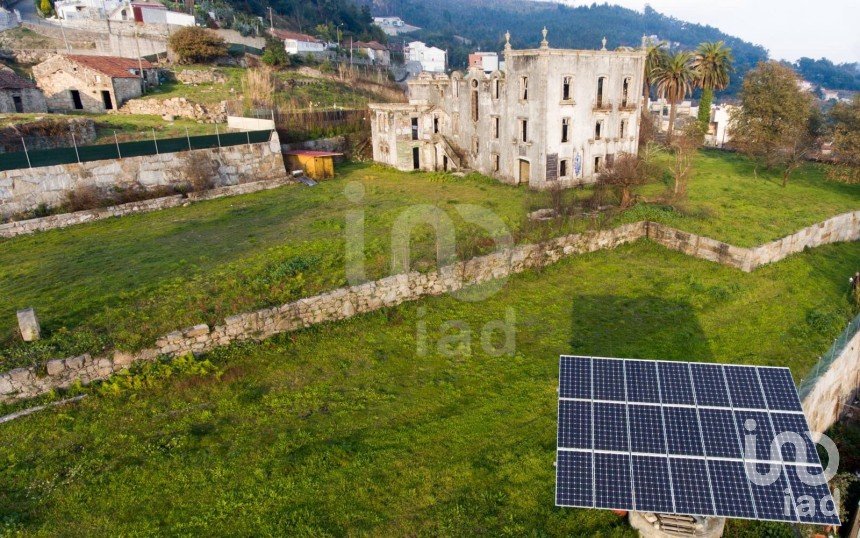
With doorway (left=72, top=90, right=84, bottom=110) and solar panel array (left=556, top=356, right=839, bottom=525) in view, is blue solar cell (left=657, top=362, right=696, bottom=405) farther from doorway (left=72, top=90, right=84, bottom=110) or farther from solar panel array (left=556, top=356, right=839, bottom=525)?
doorway (left=72, top=90, right=84, bottom=110)

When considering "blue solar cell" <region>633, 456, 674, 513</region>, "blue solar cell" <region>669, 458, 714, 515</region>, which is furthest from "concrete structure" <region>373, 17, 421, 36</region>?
"blue solar cell" <region>669, 458, 714, 515</region>

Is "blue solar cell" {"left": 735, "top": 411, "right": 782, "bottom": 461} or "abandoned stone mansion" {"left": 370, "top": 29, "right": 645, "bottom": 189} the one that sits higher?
"abandoned stone mansion" {"left": 370, "top": 29, "right": 645, "bottom": 189}

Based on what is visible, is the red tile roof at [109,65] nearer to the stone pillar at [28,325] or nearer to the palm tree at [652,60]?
the stone pillar at [28,325]

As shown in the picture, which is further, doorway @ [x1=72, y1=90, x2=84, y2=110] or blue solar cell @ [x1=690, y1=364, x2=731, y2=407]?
doorway @ [x1=72, y1=90, x2=84, y2=110]

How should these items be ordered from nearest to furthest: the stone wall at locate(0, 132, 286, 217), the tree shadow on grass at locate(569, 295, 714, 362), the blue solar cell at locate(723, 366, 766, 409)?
the blue solar cell at locate(723, 366, 766, 409)
the tree shadow on grass at locate(569, 295, 714, 362)
the stone wall at locate(0, 132, 286, 217)

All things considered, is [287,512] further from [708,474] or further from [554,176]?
[554,176]

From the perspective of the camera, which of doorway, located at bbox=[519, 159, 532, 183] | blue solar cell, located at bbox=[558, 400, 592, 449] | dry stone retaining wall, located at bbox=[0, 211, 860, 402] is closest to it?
blue solar cell, located at bbox=[558, 400, 592, 449]

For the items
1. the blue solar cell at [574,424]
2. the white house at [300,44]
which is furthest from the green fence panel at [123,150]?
the white house at [300,44]

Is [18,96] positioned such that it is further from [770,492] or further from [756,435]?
[770,492]

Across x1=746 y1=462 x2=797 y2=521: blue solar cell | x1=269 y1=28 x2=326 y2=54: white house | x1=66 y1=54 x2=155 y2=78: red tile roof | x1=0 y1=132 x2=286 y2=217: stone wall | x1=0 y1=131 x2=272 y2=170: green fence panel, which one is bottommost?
x1=746 y1=462 x2=797 y2=521: blue solar cell
